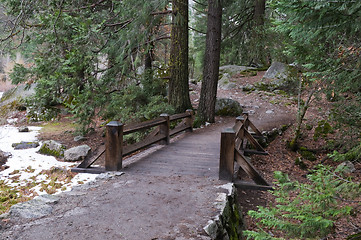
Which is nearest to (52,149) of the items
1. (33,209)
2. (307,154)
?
(33,209)

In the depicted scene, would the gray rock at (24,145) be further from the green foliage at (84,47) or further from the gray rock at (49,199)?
the gray rock at (49,199)

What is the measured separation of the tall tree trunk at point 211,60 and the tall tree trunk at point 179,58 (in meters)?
0.82

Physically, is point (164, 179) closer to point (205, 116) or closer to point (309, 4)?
point (309, 4)

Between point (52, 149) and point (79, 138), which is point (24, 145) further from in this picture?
point (79, 138)

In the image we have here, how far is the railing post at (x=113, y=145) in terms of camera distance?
498 centimetres

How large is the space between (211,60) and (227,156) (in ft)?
21.2

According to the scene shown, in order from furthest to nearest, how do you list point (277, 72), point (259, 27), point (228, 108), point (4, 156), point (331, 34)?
point (277, 72)
point (259, 27)
point (228, 108)
point (4, 156)
point (331, 34)

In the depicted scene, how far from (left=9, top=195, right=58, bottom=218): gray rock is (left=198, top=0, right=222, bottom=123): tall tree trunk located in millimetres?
7755

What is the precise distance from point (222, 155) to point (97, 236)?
2655mm

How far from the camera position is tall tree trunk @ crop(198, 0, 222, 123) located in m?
10.1

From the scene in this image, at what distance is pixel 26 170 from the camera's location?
310 inches

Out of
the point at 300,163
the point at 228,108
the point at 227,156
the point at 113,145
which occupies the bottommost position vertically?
the point at 300,163

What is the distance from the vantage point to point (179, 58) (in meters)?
9.95

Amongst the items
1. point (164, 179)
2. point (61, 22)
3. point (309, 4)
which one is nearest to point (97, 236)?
point (164, 179)
